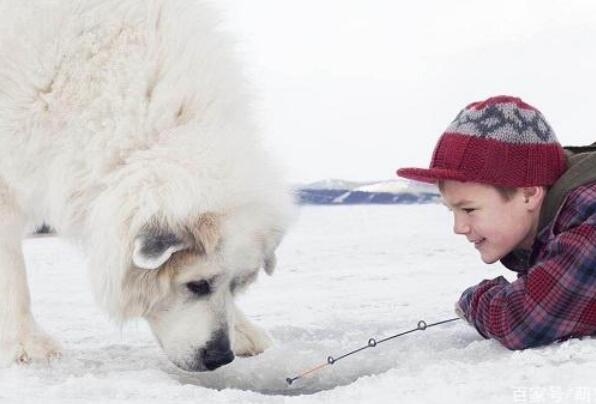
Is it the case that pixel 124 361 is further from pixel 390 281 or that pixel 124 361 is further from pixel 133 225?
pixel 390 281

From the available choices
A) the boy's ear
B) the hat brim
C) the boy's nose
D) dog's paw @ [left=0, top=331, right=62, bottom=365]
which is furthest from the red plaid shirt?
dog's paw @ [left=0, top=331, right=62, bottom=365]

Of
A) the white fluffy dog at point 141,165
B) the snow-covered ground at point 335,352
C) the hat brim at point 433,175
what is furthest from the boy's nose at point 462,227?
the white fluffy dog at point 141,165

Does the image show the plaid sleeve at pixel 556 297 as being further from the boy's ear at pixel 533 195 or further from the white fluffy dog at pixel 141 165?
the white fluffy dog at pixel 141 165

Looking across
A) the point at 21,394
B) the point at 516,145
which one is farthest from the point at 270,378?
the point at 516,145

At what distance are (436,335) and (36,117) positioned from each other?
1990mm

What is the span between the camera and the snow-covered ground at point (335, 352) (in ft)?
7.74

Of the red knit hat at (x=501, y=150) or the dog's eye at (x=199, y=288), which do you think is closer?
the red knit hat at (x=501, y=150)

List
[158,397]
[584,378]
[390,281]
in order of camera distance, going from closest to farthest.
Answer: [584,378], [158,397], [390,281]

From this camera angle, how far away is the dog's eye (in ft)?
10.6

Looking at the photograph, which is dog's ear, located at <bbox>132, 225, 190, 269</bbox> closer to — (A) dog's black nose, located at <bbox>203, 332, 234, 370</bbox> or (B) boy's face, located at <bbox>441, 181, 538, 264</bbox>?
(A) dog's black nose, located at <bbox>203, 332, 234, 370</bbox>

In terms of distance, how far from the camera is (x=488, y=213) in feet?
9.96

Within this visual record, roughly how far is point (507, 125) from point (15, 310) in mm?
2298

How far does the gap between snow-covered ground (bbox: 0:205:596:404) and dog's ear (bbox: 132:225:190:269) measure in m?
0.41

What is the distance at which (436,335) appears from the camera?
3.51 metres
